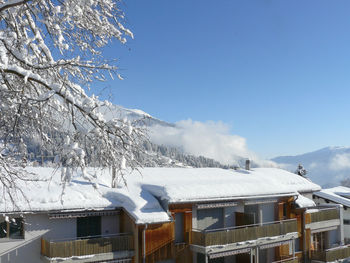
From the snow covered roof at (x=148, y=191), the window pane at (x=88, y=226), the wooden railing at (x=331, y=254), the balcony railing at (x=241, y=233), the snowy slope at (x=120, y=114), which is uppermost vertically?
the snowy slope at (x=120, y=114)

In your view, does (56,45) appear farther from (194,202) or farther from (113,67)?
(194,202)

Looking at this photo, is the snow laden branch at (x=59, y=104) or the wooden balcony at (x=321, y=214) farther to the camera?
the wooden balcony at (x=321, y=214)

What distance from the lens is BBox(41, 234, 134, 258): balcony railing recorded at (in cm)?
1872

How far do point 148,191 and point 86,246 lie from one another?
17.2ft

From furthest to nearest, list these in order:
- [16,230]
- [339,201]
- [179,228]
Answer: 1. [339,201]
2. [179,228]
3. [16,230]

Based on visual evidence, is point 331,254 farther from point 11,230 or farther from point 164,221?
point 11,230

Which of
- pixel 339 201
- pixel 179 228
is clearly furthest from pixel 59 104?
pixel 339 201

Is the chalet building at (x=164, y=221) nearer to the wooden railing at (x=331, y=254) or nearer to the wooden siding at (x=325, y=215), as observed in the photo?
the wooden railing at (x=331, y=254)

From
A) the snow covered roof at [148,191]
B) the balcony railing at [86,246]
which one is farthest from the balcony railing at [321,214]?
the balcony railing at [86,246]

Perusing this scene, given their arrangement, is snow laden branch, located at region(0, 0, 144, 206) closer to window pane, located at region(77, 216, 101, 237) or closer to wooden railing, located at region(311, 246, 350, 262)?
window pane, located at region(77, 216, 101, 237)

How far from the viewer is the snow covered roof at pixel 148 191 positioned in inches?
776

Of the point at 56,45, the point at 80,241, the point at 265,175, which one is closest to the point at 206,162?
the point at 265,175

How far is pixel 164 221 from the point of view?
69.3 feet

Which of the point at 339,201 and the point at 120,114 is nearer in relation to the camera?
the point at 120,114
